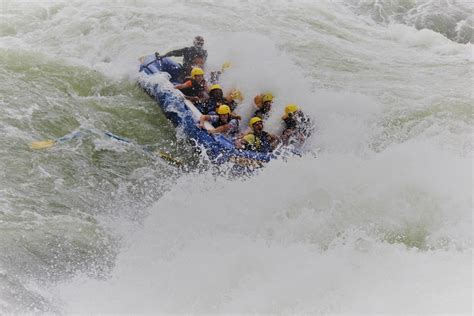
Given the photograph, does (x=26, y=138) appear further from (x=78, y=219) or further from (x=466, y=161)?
(x=466, y=161)

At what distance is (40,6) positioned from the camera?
43.3ft

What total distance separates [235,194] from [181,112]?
225 centimetres

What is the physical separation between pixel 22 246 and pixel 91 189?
1.53 metres

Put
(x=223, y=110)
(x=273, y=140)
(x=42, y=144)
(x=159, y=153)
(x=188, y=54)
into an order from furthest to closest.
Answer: (x=188, y=54) → (x=223, y=110) → (x=159, y=153) → (x=273, y=140) → (x=42, y=144)

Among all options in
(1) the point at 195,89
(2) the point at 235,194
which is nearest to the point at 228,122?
(1) the point at 195,89

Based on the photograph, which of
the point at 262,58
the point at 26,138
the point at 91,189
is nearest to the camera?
the point at 91,189

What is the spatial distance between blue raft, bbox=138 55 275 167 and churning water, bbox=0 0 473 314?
0.24 metres

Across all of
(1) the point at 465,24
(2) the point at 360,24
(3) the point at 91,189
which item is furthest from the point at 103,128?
(1) the point at 465,24

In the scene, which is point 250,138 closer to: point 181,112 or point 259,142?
point 259,142

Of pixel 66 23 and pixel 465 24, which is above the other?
pixel 465 24

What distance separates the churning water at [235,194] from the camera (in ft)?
15.1

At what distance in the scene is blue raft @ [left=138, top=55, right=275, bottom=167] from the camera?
6887mm

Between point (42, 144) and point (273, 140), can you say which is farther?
point (273, 140)

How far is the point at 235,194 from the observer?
20.9ft
